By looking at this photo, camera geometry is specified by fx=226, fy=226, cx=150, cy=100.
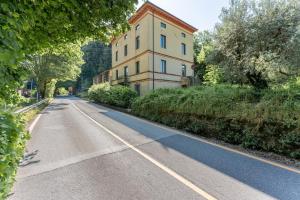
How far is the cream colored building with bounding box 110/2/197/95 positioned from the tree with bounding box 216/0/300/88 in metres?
16.3

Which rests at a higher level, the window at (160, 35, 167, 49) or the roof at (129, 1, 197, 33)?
the roof at (129, 1, 197, 33)

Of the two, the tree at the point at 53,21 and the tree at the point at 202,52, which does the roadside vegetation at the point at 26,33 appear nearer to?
the tree at the point at 53,21

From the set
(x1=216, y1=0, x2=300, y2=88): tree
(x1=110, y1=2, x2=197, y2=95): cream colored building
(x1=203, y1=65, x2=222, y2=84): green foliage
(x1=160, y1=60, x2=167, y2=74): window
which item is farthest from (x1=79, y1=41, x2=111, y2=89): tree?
(x1=216, y1=0, x2=300, y2=88): tree

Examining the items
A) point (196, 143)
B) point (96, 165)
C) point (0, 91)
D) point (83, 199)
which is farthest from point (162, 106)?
point (0, 91)

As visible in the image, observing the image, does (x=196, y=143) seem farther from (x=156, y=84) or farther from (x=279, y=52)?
(x=156, y=84)

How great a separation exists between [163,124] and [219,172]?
25.8 feet

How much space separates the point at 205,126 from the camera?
952 centimetres

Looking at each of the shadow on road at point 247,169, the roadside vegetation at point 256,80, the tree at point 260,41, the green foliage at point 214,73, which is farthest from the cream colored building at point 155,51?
the shadow on road at point 247,169

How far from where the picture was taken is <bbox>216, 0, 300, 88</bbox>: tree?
26.1 ft

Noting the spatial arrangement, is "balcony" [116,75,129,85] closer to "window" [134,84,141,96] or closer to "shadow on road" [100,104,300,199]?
"window" [134,84,141,96]

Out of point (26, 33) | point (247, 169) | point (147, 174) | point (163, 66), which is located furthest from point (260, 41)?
point (163, 66)

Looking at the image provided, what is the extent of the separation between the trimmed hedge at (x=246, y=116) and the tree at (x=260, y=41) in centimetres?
78

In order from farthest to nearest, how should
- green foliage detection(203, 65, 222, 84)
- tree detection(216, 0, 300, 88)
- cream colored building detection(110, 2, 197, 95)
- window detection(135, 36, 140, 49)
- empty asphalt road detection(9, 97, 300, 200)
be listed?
window detection(135, 36, 140, 49), cream colored building detection(110, 2, 197, 95), green foliage detection(203, 65, 222, 84), tree detection(216, 0, 300, 88), empty asphalt road detection(9, 97, 300, 200)

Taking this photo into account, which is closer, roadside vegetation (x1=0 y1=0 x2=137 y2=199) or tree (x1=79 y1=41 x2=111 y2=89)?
roadside vegetation (x1=0 y1=0 x2=137 y2=199)
